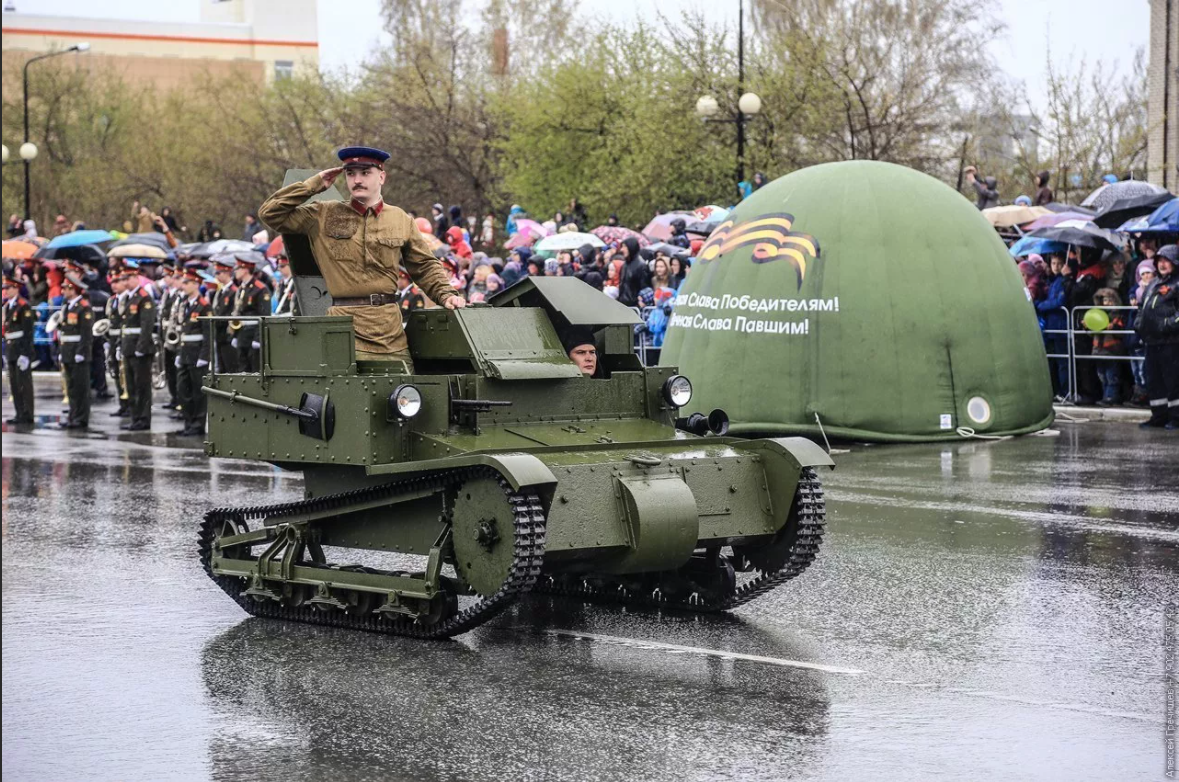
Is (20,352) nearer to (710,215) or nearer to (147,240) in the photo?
(710,215)

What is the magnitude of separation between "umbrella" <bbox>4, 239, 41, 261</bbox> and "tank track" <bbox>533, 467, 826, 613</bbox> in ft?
87.8

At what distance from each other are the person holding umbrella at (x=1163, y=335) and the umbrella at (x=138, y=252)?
17487mm

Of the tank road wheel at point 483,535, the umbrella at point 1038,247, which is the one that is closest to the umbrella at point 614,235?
→ the umbrella at point 1038,247

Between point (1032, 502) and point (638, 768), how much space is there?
8199 millimetres

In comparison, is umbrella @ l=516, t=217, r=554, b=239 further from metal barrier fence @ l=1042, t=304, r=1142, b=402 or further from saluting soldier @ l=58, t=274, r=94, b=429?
metal barrier fence @ l=1042, t=304, r=1142, b=402

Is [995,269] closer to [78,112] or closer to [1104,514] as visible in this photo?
[1104,514]

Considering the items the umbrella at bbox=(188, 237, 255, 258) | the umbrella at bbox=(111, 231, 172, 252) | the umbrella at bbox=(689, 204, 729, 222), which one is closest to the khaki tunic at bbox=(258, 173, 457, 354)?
the umbrella at bbox=(689, 204, 729, 222)

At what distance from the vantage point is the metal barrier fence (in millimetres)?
20859

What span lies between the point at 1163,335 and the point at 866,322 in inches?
143

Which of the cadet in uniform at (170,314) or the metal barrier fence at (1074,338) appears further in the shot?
the cadet in uniform at (170,314)

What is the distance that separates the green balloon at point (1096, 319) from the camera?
20.8 meters

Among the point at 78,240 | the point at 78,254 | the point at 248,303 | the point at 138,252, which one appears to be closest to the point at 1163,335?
the point at 248,303

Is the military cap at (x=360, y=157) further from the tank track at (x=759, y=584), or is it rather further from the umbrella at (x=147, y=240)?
the umbrella at (x=147, y=240)

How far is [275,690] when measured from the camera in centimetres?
789
